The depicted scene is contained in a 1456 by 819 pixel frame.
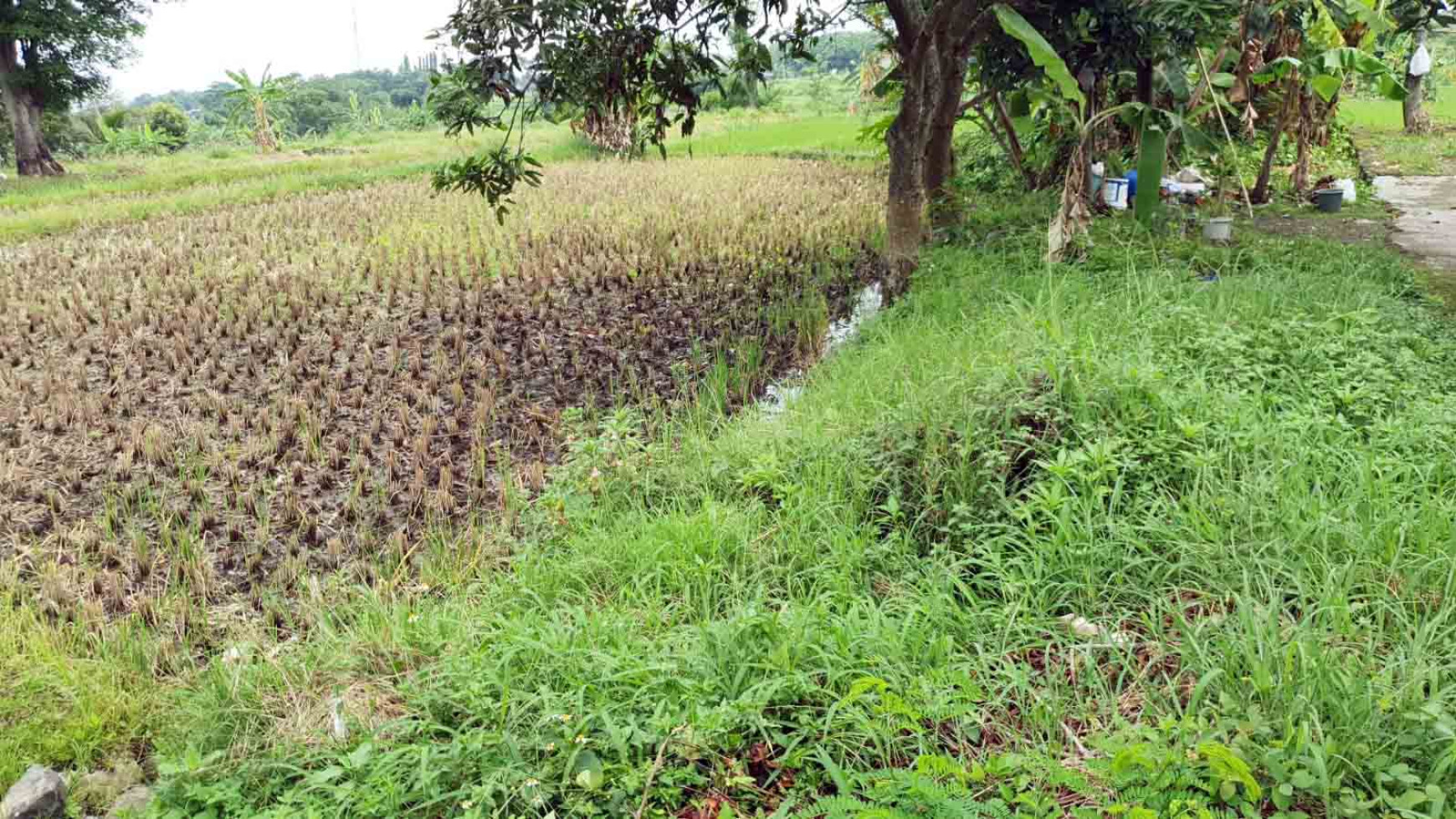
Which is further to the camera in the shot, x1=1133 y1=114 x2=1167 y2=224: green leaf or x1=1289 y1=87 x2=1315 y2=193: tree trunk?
x1=1289 y1=87 x2=1315 y2=193: tree trunk

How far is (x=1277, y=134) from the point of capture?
291 inches

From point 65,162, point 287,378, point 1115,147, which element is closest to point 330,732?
point 287,378

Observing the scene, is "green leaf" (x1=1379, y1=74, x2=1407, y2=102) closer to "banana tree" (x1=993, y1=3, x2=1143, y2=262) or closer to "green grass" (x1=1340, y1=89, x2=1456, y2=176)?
"banana tree" (x1=993, y1=3, x2=1143, y2=262)

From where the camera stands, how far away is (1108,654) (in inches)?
87.4

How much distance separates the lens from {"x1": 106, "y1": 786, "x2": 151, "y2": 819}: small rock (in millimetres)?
2146

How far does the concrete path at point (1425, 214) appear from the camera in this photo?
592 cm

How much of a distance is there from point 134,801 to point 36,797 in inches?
7.8

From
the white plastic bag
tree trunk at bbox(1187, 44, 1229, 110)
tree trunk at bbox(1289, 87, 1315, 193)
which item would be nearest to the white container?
tree trunk at bbox(1187, 44, 1229, 110)

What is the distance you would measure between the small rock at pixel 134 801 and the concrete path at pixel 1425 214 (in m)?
6.82

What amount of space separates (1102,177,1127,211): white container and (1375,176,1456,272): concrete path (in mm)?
1845

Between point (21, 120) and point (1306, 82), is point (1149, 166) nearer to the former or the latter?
point (1306, 82)

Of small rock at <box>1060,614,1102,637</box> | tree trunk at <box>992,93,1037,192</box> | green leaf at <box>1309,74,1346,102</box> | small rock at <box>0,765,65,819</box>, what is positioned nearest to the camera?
small rock at <box>0,765,65,819</box>

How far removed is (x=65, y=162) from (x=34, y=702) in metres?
17.8

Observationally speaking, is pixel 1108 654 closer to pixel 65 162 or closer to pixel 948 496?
pixel 948 496
